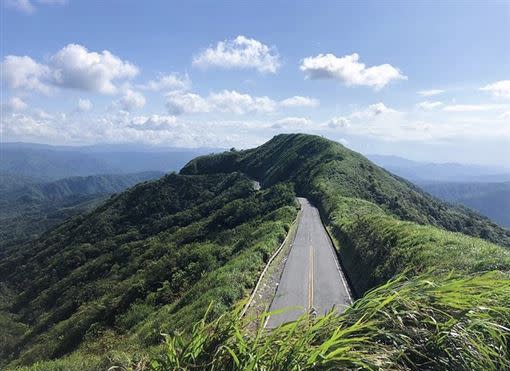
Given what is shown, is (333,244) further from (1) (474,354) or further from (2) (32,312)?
(2) (32,312)

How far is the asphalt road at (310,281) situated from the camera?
19938 mm

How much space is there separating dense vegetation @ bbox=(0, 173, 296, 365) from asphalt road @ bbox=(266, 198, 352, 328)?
79.7 inches

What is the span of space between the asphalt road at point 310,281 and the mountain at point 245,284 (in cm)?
117

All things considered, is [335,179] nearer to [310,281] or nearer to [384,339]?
[310,281]

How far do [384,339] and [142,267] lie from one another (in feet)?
167

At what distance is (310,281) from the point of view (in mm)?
24578

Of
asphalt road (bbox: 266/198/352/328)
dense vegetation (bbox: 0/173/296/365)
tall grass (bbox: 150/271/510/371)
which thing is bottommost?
dense vegetation (bbox: 0/173/296/365)

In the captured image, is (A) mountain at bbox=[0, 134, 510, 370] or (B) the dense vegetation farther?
(B) the dense vegetation

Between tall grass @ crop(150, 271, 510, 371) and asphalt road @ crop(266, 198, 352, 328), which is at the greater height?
tall grass @ crop(150, 271, 510, 371)

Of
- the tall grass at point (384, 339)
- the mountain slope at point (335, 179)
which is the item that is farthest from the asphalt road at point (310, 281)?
the mountain slope at point (335, 179)

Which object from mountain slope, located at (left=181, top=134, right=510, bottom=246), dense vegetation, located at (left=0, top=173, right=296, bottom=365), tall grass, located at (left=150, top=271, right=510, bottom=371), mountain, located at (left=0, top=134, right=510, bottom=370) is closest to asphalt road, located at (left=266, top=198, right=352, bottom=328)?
mountain, located at (left=0, top=134, right=510, bottom=370)

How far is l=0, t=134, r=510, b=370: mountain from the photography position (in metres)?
2.80

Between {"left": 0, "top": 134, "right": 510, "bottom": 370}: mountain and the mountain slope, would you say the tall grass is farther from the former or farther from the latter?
the mountain slope

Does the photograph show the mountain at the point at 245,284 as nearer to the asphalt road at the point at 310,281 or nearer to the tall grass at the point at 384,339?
the tall grass at the point at 384,339
